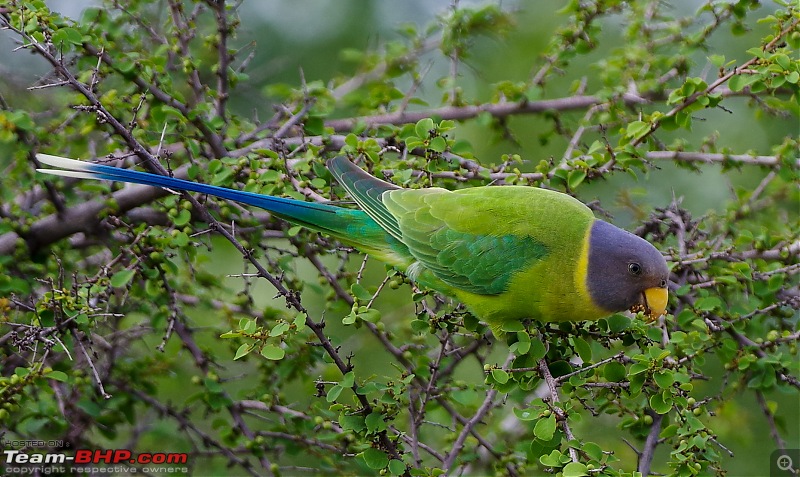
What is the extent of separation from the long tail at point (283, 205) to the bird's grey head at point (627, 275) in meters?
0.99

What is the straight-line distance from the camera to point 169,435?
12.3 feet

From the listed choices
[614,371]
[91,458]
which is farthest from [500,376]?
[91,458]

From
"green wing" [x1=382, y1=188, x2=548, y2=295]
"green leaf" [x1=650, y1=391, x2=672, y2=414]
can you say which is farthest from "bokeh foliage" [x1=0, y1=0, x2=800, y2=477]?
"green wing" [x1=382, y1=188, x2=548, y2=295]

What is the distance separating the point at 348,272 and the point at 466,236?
58 cm

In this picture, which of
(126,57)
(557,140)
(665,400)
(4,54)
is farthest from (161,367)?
(557,140)

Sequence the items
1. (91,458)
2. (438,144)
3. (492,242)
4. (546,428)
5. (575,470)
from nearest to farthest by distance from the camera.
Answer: (575,470) → (546,428) → (438,144) → (492,242) → (91,458)

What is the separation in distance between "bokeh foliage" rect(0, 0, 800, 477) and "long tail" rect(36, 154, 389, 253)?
0.21ft

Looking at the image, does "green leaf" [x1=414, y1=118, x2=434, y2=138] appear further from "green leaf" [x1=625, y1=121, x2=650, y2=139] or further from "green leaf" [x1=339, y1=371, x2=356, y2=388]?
"green leaf" [x1=339, y1=371, x2=356, y2=388]

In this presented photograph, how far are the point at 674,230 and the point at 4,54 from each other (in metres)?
5.97

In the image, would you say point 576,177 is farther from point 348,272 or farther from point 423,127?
point 348,272

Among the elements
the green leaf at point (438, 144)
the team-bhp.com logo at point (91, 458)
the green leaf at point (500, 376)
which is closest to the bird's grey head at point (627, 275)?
the green leaf at point (500, 376)

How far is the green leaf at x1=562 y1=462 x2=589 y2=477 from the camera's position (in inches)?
85.0

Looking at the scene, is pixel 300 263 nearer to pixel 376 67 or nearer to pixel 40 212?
pixel 376 67

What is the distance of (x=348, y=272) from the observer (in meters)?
3.56
